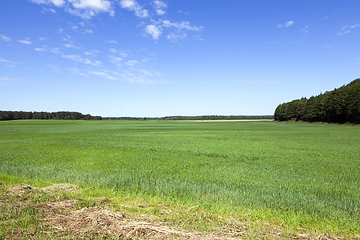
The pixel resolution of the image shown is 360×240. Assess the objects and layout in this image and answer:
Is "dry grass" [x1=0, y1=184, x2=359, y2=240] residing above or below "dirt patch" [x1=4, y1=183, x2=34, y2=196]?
below

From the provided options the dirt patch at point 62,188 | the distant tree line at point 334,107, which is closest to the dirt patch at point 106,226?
the dirt patch at point 62,188

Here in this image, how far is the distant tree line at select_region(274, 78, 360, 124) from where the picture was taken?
79.6 m

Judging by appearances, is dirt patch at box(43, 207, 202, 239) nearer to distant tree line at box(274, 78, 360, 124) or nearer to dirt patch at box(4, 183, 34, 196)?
dirt patch at box(4, 183, 34, 196)

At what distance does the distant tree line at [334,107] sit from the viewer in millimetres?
79562

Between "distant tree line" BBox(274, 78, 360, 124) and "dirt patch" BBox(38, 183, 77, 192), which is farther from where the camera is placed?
"distant tree line" BBox(274, 78, 360, 124)

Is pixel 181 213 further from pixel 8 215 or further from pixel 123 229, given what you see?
pixel 8 215

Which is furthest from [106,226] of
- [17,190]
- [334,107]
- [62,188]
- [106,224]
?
[334,107]

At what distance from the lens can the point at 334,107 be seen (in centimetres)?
9206

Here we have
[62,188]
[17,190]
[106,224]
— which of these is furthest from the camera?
[62,188]

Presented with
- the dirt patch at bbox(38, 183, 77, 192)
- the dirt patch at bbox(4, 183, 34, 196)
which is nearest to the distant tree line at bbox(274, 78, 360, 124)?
the dirt patch at bbox(38, 183, 77, 192)

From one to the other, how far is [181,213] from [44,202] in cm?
563

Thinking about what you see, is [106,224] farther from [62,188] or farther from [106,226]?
[62,188]

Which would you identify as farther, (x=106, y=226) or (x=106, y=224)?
(x=106, y=224)

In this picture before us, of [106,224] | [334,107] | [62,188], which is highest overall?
[334,107]
